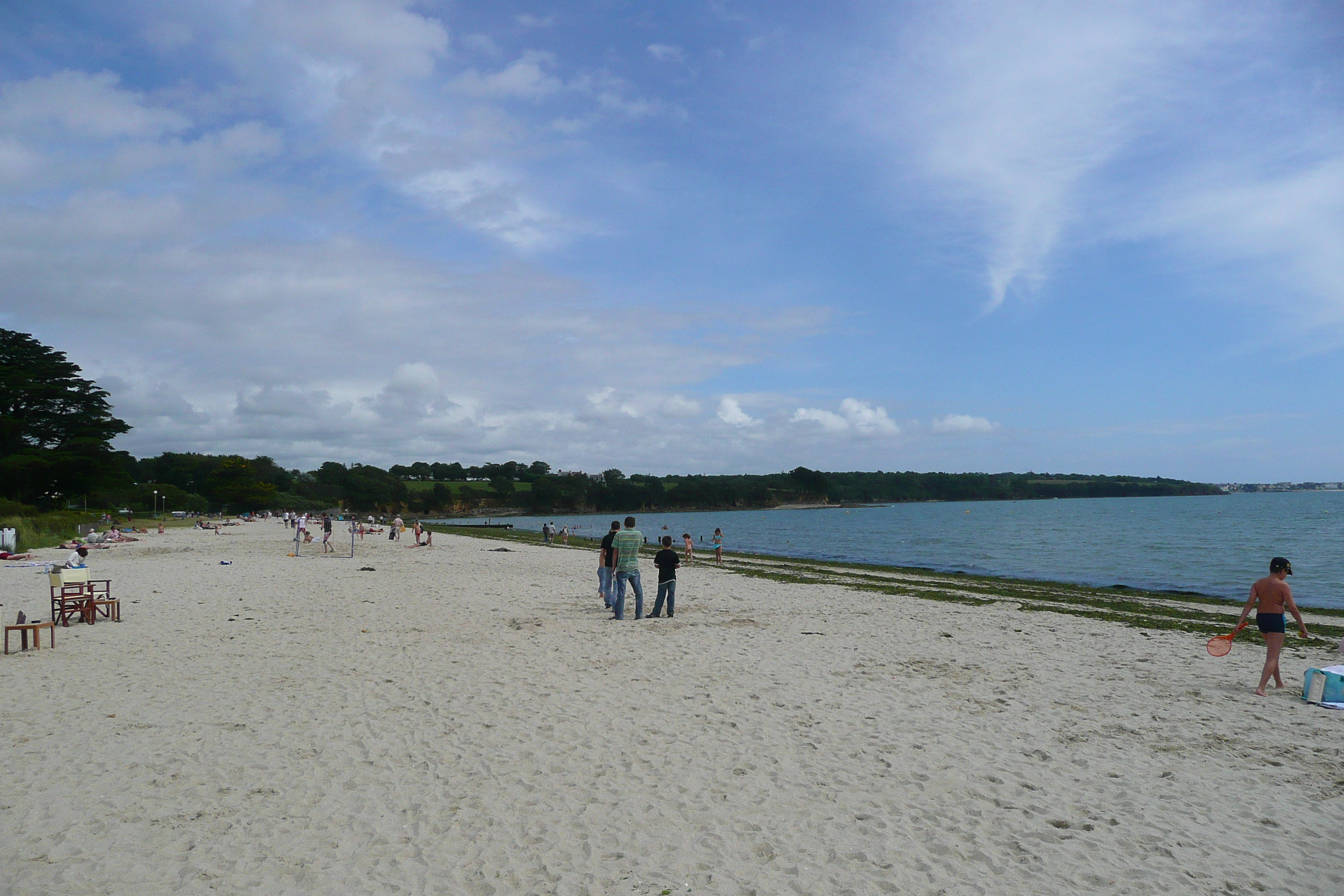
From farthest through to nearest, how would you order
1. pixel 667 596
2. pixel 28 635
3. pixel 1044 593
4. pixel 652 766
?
pixel 1044 593
pixel 667 596
pixel 28 635
pixel 652 766

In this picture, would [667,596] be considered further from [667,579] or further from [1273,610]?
[1273,610]

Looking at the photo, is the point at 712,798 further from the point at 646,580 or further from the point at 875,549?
the point at 875,549

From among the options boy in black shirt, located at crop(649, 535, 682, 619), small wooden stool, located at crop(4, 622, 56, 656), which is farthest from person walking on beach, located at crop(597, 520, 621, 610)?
small wooden stool, located at crop(4, 622, 56, 656)

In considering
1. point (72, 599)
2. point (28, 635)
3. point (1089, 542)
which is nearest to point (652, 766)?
point (28, 635)

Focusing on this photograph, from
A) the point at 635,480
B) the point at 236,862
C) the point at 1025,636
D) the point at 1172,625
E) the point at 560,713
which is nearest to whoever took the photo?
the point at 236,862

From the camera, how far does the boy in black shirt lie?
1395 cm

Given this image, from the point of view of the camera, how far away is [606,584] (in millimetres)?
14594

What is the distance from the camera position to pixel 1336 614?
20.0 meters

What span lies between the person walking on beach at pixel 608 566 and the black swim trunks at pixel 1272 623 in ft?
30.6

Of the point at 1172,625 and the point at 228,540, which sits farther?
the point at 228,540

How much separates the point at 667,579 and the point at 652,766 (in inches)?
306

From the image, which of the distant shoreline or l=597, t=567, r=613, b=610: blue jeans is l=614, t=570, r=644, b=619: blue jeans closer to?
l=597, t=567, r=613, b=610: blue jeans

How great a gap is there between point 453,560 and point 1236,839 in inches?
1034

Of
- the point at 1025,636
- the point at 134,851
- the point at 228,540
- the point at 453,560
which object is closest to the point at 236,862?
the point at 134,851
